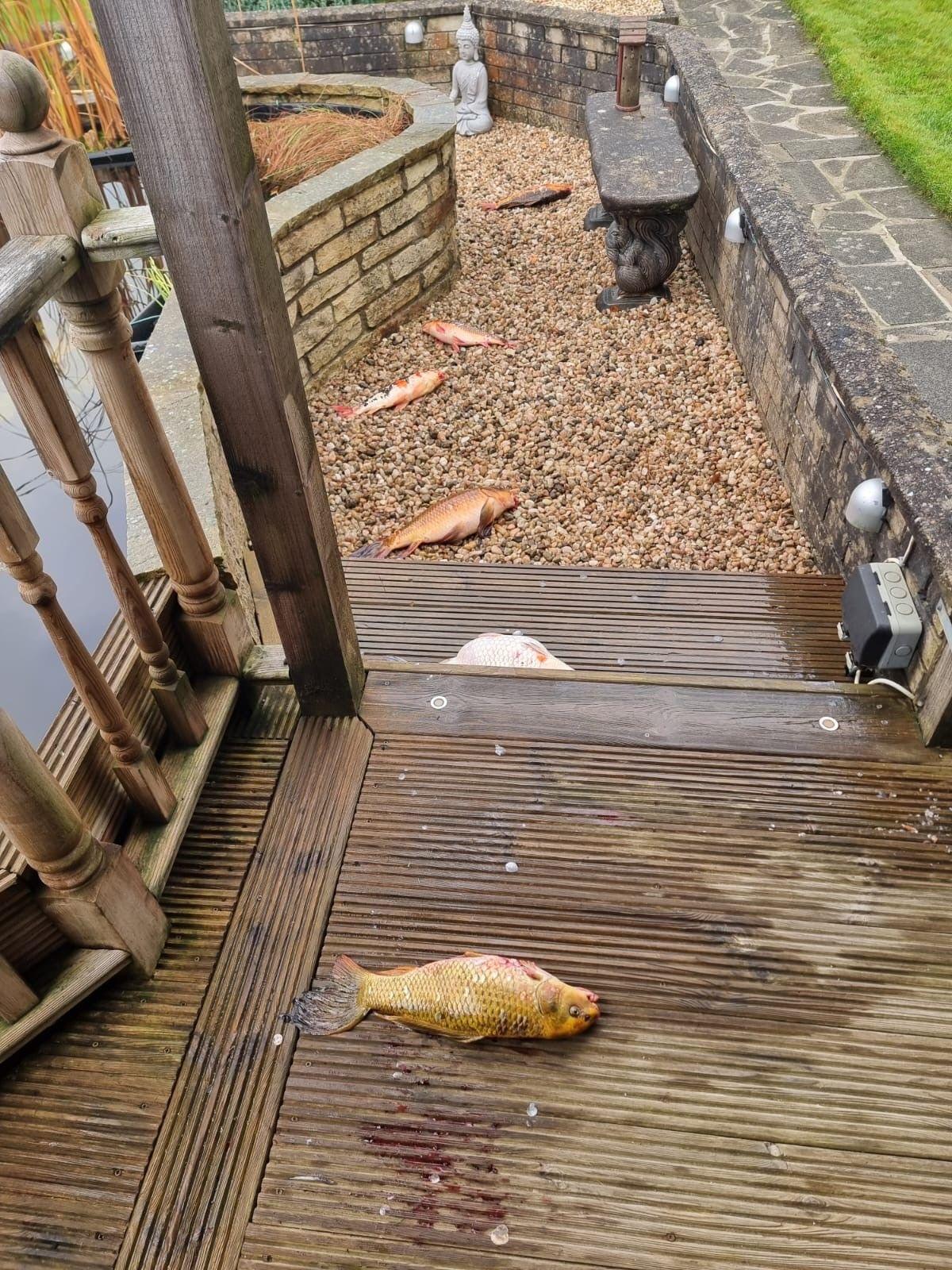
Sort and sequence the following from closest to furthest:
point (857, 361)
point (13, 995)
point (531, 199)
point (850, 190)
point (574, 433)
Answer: point (13, 995), point (857, 361), point (574, 433), point (850, 190), point (531, 199)

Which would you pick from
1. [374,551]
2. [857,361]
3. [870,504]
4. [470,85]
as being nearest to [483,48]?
[470,85]

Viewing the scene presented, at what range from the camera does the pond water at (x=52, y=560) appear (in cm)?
256

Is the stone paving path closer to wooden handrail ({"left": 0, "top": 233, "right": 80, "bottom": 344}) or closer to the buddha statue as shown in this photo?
the buddha statue

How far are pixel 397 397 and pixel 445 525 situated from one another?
4.58 ft

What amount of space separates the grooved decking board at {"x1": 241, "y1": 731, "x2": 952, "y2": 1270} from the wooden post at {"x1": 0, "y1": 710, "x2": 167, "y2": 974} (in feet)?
1.29

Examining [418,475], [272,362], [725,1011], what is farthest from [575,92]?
[725,1011]

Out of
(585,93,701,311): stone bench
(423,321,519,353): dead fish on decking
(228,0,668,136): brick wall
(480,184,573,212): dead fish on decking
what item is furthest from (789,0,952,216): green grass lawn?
(423,321,519,353): dead fish on decking

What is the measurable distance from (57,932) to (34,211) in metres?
1.34

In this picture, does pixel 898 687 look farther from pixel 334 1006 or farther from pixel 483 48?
pixel 483 48

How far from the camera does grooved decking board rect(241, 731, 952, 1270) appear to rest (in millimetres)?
1532

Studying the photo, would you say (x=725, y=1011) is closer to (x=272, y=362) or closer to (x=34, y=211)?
(x=272, y=362)

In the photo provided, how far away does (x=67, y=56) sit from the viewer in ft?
20.7

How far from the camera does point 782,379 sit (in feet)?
13.1

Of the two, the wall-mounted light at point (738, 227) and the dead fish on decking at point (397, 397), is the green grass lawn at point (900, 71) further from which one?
the dead fish on decking at point (397, 397)
